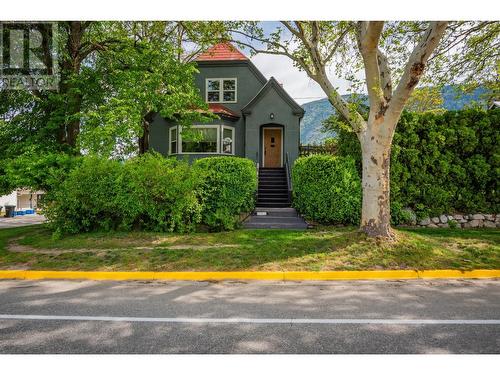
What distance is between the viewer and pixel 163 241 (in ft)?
28.8

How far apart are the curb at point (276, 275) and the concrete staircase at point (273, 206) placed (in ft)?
14.9

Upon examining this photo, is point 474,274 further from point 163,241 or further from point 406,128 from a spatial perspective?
point 163,241

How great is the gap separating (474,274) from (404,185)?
5.00 meters

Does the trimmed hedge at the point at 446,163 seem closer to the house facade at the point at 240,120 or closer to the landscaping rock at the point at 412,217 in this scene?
the landscaping rock at the point at 412,217

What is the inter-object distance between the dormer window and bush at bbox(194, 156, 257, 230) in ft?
33.7

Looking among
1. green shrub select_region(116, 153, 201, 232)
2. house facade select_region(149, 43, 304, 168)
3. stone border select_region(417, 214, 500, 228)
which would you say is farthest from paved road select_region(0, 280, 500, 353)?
house facade select_region(149, 43, 304, 168)

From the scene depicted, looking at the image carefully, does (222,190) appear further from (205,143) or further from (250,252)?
(205,143)

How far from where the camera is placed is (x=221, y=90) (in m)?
19.8

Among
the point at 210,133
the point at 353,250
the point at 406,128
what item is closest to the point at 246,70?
the point at 210,133

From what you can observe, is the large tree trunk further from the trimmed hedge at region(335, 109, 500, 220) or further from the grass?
the trimmed hedge at region(335, 109, 500, 220)

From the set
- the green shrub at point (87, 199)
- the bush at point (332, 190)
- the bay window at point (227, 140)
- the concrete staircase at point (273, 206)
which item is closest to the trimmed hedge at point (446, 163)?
the bush at point (332, 190)

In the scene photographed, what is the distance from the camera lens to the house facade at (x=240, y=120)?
1839cm

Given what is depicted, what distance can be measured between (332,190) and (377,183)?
9.26 feet

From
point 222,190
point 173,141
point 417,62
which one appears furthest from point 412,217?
point 173,141
